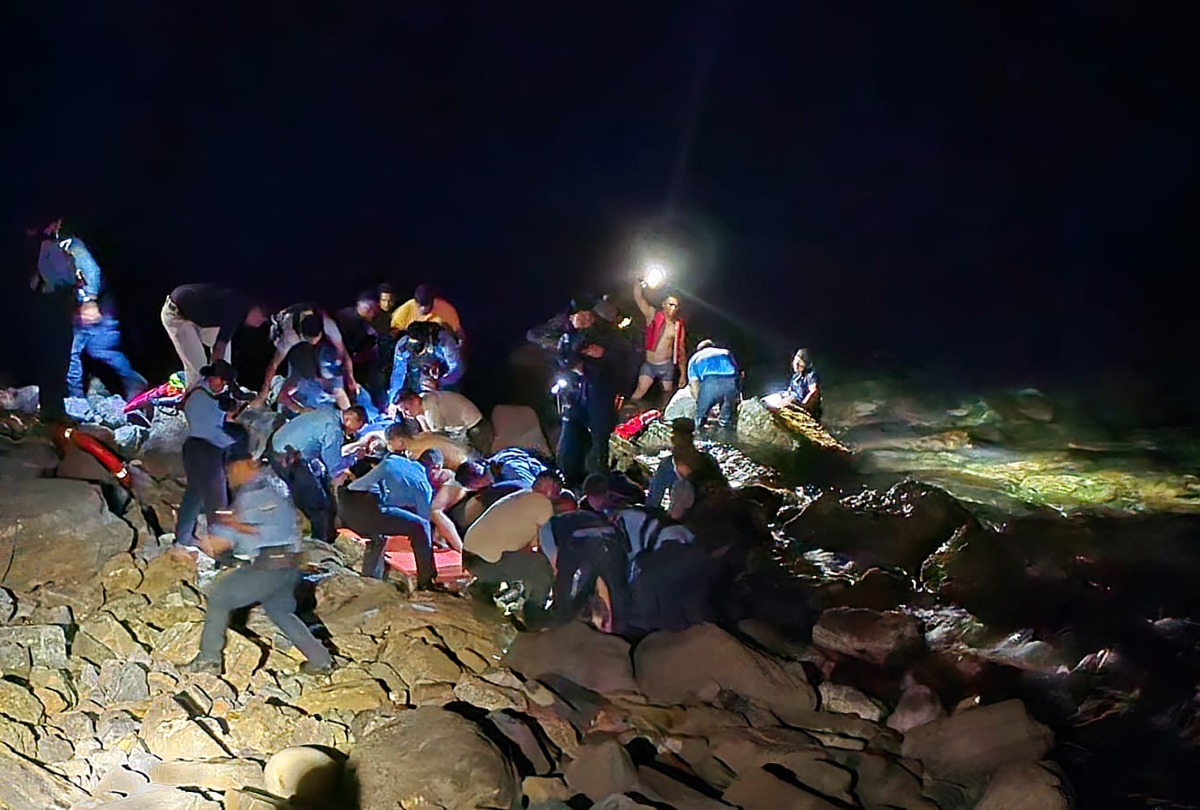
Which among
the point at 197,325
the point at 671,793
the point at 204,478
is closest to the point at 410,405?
the point at 204,478

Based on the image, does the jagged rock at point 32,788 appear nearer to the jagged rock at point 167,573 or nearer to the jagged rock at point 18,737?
the jagged rock at point 18,737

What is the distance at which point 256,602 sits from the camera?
567cm

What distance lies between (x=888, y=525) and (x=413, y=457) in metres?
4.70

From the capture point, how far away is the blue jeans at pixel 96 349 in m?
9.40

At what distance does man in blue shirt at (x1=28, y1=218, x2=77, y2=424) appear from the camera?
30.6 feet

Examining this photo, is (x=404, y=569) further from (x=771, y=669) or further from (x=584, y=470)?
(x=771, y=669)

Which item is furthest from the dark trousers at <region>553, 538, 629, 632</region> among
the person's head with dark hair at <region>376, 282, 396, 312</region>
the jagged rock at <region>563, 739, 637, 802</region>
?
the person's head with dark hair at <region>376, 282, 396, 312</region>

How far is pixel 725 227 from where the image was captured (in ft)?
85.3

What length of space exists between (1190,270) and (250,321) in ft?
82.6

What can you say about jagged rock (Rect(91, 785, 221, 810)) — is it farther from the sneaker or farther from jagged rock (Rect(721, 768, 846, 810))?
jagged rock (Rect(721, 768, 846, 810))

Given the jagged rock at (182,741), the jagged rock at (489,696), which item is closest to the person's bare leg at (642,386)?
the jagged rock at (489,696)

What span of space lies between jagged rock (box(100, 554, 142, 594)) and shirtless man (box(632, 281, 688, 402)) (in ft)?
21.2

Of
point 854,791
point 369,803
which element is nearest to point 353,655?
point 369,803

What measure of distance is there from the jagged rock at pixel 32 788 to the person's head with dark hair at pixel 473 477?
3771 mm
